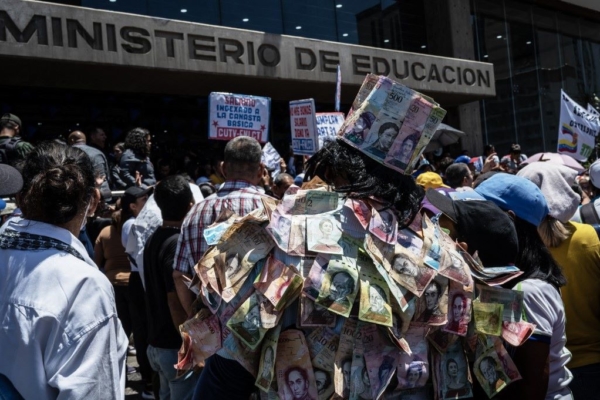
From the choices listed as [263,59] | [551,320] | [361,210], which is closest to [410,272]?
[361,210]

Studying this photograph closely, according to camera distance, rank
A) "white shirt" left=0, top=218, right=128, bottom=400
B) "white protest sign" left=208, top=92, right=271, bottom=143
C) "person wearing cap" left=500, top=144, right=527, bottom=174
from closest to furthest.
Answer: "white shirt" left=0, top=218, right=128, bottom=400
"white protest sign" left=208, top=92, right=271, bottom=143
"person wearing cap" left=500, top=144, right=527, bottom=174

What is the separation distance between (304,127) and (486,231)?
5075 millimetres

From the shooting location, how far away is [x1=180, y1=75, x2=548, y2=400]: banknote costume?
2053 mm

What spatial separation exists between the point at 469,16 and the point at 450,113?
3.07m

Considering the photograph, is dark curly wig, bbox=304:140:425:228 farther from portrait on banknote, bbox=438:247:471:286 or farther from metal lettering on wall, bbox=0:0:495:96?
metal lettering on wall, bbox=0:0:495:96

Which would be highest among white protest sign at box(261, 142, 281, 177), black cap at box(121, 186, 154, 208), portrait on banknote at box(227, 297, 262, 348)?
white protest sign at box(261, 142, 281, 177)

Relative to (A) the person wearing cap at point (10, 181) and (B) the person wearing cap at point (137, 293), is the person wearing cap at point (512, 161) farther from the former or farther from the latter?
(A) the person wearing cap at point (10, 181)

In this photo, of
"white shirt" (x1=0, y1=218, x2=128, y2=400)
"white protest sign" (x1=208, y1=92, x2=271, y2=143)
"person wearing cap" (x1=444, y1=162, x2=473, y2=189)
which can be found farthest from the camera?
"person wearing cap" (x1=444, y1=162, x2=473, y2=189)

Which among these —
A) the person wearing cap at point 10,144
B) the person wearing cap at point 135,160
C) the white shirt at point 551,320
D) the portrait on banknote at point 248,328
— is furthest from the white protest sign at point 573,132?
the portrait on banknote at point 248,328

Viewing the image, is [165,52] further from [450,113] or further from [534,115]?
[534,115]

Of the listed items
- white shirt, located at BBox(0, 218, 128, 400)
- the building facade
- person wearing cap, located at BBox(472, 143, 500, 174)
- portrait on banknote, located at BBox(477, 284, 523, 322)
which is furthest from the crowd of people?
the building facade

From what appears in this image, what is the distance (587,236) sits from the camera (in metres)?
3.28

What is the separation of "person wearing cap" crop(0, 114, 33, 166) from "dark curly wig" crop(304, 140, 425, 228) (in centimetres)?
439

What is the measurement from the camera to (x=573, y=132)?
8.90 meters
